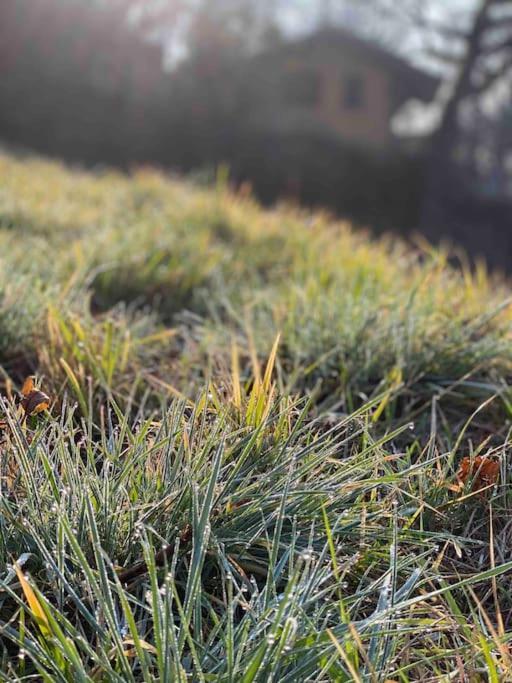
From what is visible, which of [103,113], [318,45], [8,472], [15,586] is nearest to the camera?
[15,586]

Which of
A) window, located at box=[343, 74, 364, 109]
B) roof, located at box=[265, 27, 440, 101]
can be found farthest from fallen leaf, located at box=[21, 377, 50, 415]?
window, located at box=[343, 74, 364, 109]

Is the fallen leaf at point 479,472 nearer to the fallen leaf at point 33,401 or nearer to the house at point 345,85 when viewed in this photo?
the fallen leaf at point 33,401

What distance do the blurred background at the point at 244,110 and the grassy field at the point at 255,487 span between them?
14111 millimetres

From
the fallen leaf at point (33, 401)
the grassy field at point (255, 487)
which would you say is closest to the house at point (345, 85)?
the grassy field at point (255, 487)

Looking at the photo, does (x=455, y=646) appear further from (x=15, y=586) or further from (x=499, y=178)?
(x=499, y=178)

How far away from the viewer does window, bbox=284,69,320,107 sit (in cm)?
2321

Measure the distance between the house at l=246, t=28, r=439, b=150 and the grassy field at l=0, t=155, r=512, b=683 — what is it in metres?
19.8

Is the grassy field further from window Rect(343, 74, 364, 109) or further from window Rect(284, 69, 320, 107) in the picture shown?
window Rect(343, 74, 364, 109)

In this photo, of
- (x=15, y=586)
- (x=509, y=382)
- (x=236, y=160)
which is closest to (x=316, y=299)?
(x=509, y=382)

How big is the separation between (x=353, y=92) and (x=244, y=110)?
7367 mm

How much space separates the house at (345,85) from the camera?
22281mm

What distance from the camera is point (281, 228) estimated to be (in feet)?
13.3

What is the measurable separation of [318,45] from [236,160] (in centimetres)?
759

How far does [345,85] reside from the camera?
23.9m
